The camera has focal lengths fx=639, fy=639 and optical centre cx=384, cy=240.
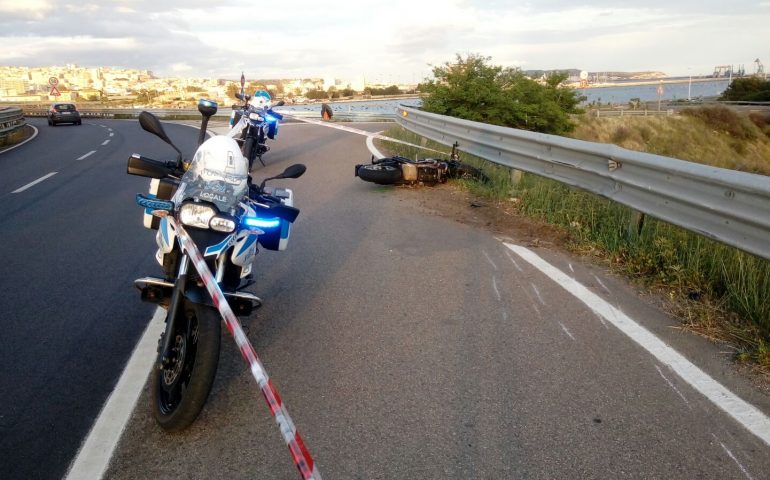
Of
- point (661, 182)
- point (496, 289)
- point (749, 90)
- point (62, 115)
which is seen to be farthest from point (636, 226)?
point (749, 90)

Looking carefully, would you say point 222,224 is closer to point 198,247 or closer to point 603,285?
point 198,247

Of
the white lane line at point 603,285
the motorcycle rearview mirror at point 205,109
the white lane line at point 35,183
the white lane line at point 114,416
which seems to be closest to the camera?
the white lane line at point 114,416

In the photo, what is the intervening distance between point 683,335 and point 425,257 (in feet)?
8.98

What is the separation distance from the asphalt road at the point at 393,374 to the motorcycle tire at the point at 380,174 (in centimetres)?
357

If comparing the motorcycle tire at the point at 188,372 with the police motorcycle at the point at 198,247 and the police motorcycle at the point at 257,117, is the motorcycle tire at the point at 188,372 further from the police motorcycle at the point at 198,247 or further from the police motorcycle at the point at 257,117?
the police motorcycle at the point at 257,117

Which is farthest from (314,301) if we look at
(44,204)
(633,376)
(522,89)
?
(522,89)

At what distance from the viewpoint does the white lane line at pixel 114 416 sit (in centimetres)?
301

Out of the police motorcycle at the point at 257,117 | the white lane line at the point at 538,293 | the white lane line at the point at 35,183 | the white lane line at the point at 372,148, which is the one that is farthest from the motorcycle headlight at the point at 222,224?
the white lane line at the point at 372,148

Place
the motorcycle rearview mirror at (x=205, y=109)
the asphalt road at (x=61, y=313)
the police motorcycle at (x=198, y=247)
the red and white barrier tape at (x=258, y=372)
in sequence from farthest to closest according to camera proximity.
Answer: the motorcycle rearview mirror at (x=205, y=109)
the asphalt road at (x=61, y=313)
the police motorcycle at (x=198, y=247)
the red and white barrier tape at (x=258, y=372)

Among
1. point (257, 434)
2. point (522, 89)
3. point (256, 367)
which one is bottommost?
point (257, 434)

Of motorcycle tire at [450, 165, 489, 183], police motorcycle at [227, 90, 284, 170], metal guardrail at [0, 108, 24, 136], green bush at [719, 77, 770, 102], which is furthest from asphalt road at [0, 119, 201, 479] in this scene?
green bush at [719, 77, 770, 102]

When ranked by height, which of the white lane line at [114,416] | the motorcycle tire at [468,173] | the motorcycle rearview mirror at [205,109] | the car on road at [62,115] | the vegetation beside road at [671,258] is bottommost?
the white lane line at [114,416]

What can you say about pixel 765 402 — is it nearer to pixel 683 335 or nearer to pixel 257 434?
pixel 683 335

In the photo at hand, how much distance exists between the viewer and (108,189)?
1150 cm
